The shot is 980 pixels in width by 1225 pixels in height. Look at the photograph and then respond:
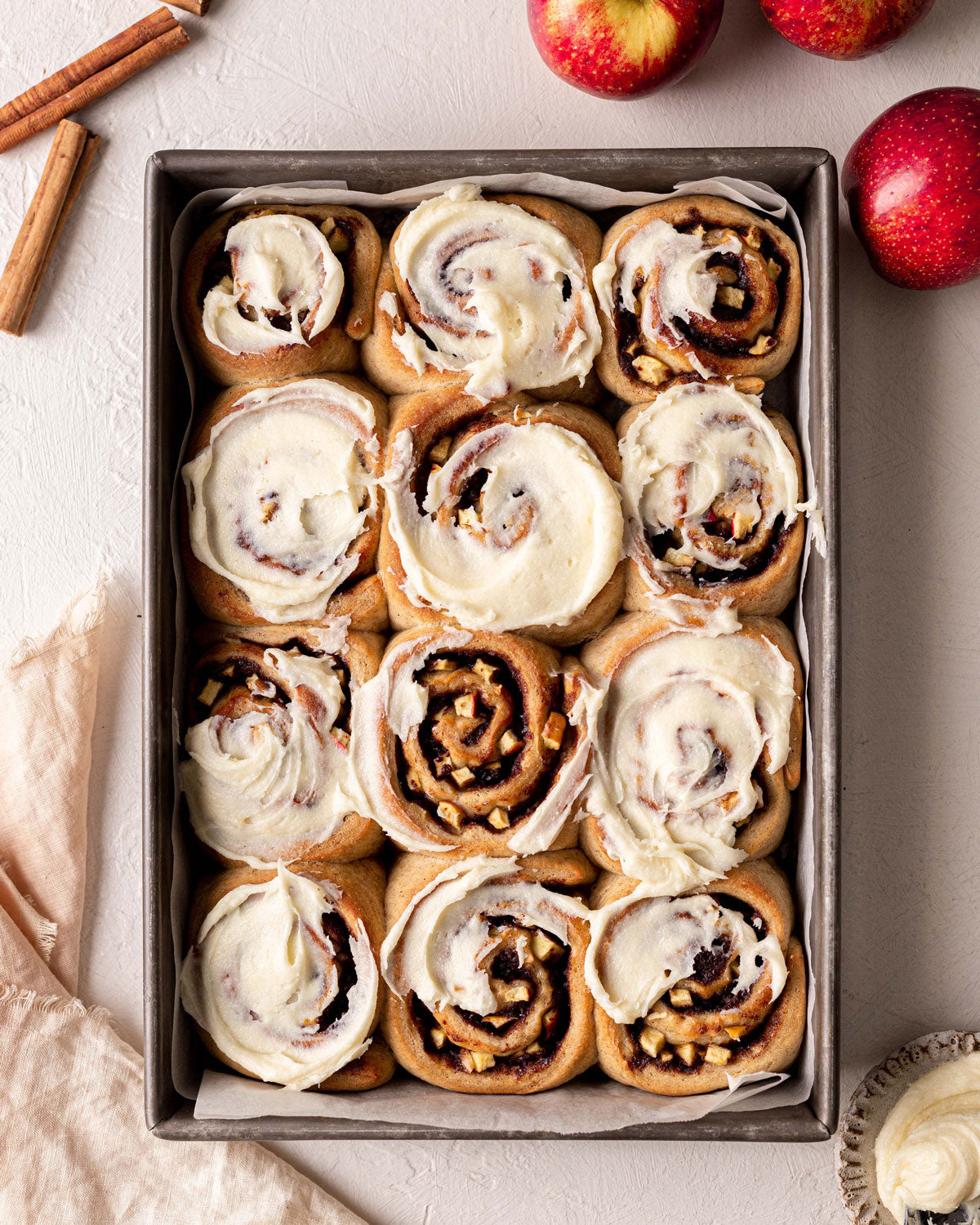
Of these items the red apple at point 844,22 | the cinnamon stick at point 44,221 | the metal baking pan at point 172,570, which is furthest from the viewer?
the cinnamon stick at point 44,221

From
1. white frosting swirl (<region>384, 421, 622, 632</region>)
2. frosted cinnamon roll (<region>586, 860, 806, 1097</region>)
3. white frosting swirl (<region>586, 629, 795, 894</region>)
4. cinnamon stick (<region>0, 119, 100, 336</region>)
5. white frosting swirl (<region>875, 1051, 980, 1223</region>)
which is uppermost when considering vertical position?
cinnamon stick (<region>0, 119, 100, 336</region>)

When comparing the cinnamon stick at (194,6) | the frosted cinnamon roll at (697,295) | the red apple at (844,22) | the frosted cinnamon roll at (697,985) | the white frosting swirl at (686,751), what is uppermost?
the cinnamon stick at (194,6)

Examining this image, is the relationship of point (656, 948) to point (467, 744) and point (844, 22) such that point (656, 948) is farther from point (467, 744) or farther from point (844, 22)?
point (844, 22)

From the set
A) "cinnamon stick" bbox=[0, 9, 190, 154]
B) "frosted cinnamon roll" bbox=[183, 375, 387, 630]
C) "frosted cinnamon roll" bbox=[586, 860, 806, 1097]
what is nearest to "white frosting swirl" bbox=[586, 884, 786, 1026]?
"frosted cinnamon roll" bbox=[586, 860, 806, 1097]

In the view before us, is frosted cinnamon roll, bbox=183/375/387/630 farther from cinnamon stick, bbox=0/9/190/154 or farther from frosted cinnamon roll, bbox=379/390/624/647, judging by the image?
cinnamon stick, bbox=0/9/190/154

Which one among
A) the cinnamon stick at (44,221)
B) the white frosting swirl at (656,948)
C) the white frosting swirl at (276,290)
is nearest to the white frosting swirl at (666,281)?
the white frosting swirl at (276,290)

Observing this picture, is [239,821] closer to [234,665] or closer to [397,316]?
[234,665]

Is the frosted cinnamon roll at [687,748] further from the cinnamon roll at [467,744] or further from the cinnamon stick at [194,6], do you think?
the cinnamon stick at [194,6]

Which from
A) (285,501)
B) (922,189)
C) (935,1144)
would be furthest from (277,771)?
(922,189)
